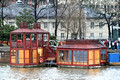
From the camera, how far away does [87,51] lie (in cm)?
4881

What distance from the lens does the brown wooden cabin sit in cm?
4891

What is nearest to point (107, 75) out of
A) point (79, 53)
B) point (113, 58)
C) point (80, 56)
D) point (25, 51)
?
point (80, 56)

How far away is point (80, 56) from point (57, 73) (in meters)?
5.07

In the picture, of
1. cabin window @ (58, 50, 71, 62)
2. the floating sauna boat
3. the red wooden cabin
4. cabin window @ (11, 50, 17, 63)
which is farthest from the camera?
the floating sauna boat

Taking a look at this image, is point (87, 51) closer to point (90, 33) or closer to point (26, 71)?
point (26, 71)

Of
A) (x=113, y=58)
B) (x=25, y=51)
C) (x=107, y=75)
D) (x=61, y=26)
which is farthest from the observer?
(x=61, y=26)

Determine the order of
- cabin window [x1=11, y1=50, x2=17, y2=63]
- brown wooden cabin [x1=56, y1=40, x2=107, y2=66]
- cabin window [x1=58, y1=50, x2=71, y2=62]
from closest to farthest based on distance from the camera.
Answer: brown wooden cabin [x1=56, y1=40, x2=107, y2=66]
cabin window [x1=58, y1=50, x2=71, y2=62]
cabin window [x1=11, y1=50, x2=17, y2=63]

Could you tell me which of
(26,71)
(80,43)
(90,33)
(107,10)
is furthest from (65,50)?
(90,33)

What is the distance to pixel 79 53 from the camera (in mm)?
49125

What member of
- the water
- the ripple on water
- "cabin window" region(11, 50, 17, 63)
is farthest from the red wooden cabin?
the ripple on water

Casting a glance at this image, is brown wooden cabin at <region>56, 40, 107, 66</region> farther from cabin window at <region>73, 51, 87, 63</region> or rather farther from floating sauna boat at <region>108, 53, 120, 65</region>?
floating sauna boat at <region>108, 53, 120, 65</region>

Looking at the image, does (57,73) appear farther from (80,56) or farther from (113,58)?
(113,58)

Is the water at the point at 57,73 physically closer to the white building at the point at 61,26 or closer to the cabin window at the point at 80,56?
the cabin window at the point at 80,56

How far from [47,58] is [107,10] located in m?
37.6
